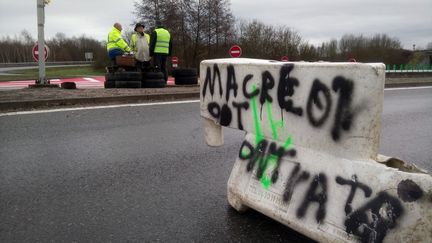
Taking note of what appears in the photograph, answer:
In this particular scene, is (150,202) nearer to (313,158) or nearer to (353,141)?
(313,158)

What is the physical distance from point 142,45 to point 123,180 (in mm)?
8378

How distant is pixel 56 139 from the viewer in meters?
4.99

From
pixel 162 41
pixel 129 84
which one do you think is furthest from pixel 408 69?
pixel 129 84

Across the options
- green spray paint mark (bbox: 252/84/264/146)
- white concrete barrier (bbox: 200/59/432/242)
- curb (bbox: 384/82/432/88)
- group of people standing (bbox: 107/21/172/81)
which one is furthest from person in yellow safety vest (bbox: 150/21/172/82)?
curb (bbox: 384/82/432/88)

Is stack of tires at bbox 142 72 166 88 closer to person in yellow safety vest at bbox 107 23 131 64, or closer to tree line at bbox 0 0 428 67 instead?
person in yellow safety vest at bbox 107 23 131 64

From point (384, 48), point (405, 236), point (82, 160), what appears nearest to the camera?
point (405, 236)

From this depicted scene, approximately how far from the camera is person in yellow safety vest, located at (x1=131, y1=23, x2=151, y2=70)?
11211 mm

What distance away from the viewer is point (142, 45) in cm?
1125

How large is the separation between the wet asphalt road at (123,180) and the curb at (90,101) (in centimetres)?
104

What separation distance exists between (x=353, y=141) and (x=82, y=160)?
3012 mm

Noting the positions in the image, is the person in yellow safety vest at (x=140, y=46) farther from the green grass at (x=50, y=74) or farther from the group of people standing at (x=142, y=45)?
the green grass at (x=50, y=74)

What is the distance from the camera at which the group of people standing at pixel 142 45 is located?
10938 mm

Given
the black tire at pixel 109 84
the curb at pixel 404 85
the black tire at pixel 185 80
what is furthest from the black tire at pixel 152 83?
the curb at pixel 404 85

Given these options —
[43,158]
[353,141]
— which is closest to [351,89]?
[353,141]
